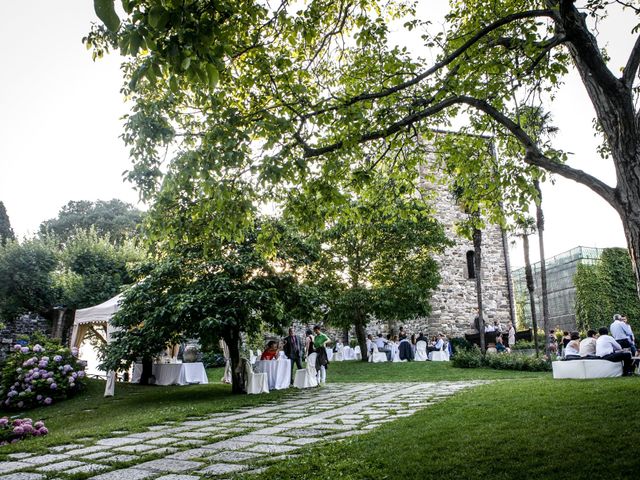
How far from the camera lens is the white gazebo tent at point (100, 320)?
12930 mm

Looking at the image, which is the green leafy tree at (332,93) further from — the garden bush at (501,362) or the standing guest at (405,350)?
the standing guest at (405,350)

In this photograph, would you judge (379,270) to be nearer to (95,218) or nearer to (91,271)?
(91,271)

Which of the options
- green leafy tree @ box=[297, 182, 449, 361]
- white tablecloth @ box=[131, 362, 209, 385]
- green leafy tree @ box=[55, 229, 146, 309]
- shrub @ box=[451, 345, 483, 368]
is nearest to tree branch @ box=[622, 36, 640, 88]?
shrub @ box=[451, 345, 483, 368]

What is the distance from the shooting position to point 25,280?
66.0ft

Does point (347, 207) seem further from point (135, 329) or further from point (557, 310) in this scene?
point (557, 310)

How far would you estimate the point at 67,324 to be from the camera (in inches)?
848

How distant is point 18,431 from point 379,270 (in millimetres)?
15788

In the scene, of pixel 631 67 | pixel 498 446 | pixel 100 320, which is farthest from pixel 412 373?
pixel 631 67

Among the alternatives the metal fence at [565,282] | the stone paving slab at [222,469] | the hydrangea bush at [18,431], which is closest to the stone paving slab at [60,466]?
the stone paving slab at [222,469]

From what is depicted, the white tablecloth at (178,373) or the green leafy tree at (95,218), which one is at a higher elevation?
the green leafy tree at (95,218)

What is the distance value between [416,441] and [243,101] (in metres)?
5.44

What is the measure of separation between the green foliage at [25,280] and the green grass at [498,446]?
62.6 ft

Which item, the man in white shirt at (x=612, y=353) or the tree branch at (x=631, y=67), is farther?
the man in white shirt at (x=612, y=353)

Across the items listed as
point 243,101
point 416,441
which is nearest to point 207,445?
point 416,441
